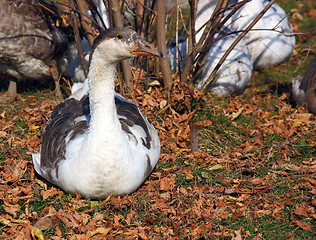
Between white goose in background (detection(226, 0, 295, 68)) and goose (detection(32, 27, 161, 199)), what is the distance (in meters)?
3.72

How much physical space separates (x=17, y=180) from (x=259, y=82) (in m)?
4.43

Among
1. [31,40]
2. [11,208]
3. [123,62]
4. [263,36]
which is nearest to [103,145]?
[11,208]

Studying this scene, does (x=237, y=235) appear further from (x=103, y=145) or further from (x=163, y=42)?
(x=163, y=42)

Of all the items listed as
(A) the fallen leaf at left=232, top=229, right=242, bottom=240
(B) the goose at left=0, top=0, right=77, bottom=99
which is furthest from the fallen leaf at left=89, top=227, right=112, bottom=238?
(B) the goose at left=0, top=0, right=77, bottom=99

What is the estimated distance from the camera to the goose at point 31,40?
15.8ft

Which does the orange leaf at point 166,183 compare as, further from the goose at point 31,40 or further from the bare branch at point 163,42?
the goose at point 31,40

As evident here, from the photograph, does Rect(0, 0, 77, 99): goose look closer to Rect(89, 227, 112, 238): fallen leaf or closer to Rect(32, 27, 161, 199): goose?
Rect(32, 27, 161, 199): goose

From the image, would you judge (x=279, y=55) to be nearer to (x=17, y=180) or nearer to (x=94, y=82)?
(x=94, y=82)

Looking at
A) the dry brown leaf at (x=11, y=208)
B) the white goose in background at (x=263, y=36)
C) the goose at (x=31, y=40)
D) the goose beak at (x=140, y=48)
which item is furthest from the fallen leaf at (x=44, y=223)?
the white goose in background at (x=263, y=36)

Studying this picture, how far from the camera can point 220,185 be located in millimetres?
3963

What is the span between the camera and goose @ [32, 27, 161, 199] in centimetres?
307

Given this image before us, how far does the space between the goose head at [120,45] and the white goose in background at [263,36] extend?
3.87m

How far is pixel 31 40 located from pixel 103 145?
2.54m

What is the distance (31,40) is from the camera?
4.93 meters
